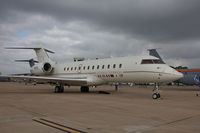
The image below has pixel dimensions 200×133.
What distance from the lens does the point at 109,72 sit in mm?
17469

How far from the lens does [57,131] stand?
4.84 meters

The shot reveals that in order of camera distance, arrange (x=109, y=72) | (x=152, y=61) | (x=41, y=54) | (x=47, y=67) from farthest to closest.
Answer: (x=41, y=54) → (x=47, y=67) → (x=109, y=72) → (x=152, y=61)

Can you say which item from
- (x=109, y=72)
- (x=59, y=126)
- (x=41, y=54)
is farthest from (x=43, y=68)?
(x=59, y=126)

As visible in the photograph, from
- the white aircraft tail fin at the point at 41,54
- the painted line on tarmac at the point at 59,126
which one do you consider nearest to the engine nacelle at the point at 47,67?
the white aircraft tail fin at the point at 41,54

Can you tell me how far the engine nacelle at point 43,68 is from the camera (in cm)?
2377

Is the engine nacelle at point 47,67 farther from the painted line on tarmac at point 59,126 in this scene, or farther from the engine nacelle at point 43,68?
the painted line on tarmac at point 59,126

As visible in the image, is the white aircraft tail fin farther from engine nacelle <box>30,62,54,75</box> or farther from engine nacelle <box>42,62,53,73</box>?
engine nacelle <box>42,62,53,73</box>

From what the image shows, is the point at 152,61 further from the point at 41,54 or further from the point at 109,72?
the point at 41,54

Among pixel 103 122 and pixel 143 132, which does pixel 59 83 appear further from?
pixel 143 132

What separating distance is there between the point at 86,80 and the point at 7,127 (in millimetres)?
13271

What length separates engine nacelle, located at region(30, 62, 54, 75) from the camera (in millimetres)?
23769

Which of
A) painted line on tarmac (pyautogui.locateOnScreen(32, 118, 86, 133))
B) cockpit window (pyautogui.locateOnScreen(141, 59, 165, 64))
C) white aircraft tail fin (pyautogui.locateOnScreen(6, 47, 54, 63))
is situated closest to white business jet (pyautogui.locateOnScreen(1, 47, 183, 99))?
cockpit window (pyautogui.locateOnScreen(141, 59, 165, 64))

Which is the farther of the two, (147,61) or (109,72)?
(109,72)

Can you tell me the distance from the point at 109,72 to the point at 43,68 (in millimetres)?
9893
